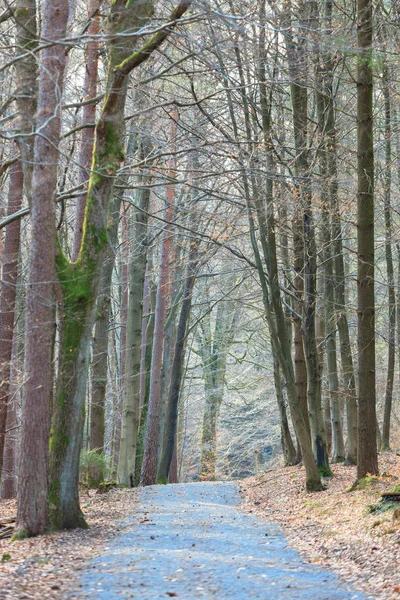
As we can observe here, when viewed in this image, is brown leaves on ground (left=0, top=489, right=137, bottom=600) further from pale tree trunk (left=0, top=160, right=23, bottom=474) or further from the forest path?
pale tree trunk (left=0, top=160, right=23, bottom=474)

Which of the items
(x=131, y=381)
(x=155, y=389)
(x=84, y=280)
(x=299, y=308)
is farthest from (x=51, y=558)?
(x=155, y=389)

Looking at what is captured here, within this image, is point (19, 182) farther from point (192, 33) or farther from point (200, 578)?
point (200, 578)

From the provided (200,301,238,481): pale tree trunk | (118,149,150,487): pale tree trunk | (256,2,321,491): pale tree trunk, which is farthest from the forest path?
(200,301,238,481): pale tree trunk

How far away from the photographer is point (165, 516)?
12.3 m

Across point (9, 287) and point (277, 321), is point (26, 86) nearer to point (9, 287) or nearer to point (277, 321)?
point (9, 287)

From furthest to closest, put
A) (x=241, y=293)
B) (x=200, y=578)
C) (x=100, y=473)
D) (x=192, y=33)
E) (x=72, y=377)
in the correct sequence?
(x=241, y=293), (x=100, y=473), (x=192, y=33), (x=72, y=377), (x=200, y=578)

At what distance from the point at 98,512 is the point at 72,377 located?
359 cm

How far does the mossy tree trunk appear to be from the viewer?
985 cm

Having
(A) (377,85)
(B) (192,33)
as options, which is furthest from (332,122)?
(B) (192,33)

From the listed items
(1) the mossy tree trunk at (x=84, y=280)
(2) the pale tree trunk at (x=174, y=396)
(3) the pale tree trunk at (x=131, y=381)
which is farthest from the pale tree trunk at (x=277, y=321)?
(2) the pale tree trunk at (x=174, y=396)

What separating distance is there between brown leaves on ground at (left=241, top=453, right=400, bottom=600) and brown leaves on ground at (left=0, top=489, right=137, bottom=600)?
2634 mm

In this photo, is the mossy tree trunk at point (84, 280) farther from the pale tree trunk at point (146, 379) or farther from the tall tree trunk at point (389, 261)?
the pale tree trunk at point (146, 379)

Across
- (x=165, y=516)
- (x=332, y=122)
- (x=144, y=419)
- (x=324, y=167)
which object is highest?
(x=332, y=122)

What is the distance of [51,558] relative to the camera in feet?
24.8
